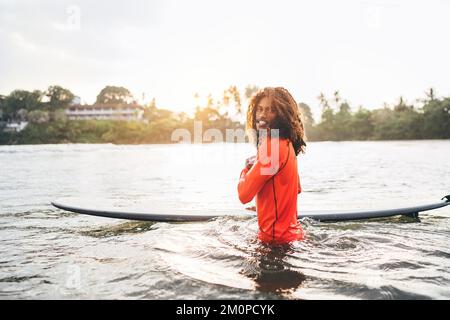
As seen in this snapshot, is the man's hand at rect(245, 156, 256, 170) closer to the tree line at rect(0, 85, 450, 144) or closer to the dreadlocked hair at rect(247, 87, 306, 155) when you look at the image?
the dreadlocked hair at rect(247, 87, 306, 155)

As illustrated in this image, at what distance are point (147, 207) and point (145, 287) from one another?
2.41 m

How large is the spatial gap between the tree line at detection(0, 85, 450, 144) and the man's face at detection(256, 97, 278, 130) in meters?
46.8

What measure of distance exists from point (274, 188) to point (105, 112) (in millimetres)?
87031

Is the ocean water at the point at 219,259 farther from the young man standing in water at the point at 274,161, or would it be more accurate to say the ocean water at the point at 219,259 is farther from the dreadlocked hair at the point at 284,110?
the dreadlocked hair at the point at 284,110

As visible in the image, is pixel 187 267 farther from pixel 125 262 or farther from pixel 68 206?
pixel 68 206

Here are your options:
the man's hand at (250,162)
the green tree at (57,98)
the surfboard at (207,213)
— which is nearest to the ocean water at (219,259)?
the surfboard at (207,213)

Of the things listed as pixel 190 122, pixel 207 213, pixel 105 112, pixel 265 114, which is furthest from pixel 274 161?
pixel 105 112

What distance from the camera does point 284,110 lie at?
8.17ft

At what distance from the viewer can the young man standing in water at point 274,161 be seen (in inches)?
94.3

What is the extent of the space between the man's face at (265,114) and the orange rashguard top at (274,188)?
0.12 meters

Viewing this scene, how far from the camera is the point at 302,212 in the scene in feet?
14.2

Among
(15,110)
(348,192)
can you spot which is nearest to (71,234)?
(348,192)

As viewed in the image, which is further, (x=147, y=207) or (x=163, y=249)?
(x=147, y=207)

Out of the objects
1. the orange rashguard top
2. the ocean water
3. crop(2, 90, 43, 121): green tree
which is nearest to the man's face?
the orange rashguard top
